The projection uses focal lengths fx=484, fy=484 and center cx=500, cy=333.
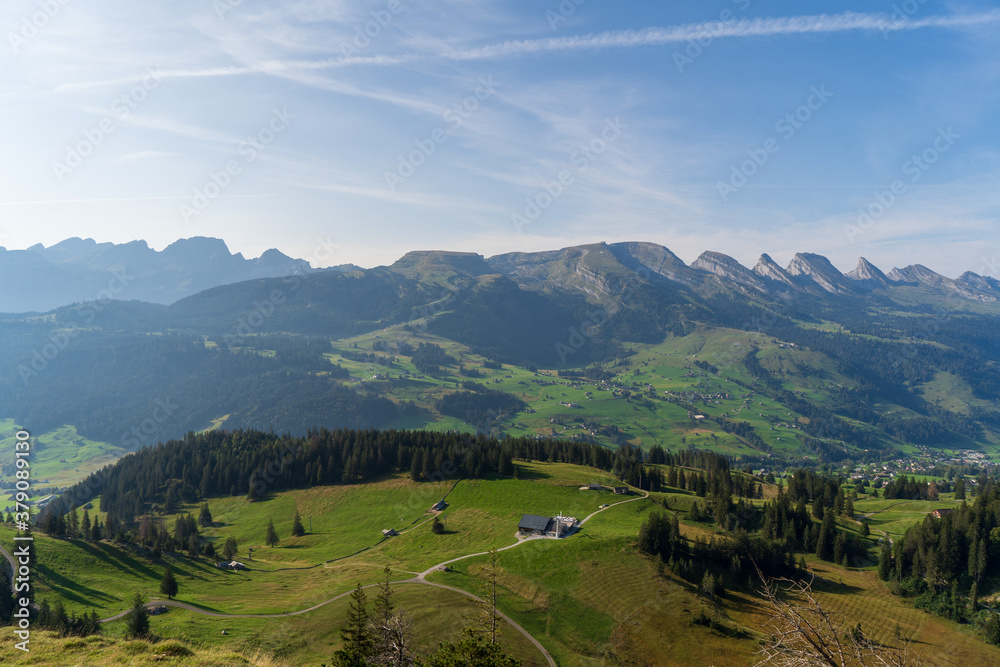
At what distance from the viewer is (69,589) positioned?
7912 centimetres

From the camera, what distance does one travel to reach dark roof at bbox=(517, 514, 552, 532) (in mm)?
106375

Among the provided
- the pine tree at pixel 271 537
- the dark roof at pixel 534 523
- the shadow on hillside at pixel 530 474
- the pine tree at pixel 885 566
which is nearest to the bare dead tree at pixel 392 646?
the dark roof at pixel 534 523

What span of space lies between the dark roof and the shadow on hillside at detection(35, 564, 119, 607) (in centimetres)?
7433

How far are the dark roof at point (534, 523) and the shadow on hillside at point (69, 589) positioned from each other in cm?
7433

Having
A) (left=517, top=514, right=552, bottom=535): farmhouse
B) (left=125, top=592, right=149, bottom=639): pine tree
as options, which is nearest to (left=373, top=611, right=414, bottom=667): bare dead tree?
(left=125, top=592, right=149, bottom=639): pine tree

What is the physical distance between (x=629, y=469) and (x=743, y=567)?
176 ft

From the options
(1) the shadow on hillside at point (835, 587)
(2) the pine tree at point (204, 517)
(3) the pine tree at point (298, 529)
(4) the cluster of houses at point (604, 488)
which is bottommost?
(2) the pine tree at point (204, 517)

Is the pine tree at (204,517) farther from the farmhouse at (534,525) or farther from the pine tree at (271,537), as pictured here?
the farmhouse at (534,525)

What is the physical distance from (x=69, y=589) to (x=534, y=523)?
83.2 metres

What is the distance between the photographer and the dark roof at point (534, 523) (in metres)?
106

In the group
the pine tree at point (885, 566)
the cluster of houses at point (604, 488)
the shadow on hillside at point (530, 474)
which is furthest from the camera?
the shadow on hillside at point (530, 474)

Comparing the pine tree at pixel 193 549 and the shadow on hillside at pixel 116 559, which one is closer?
the shadow on hillside at pixel 116 559

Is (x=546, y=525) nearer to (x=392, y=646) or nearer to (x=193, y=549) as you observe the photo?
(x=392, y=646)

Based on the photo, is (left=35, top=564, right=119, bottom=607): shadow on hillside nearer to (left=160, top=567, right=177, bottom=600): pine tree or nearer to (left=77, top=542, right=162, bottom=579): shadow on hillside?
(left=160, top=567, right=177, bottom=600): pine tree
